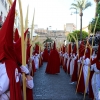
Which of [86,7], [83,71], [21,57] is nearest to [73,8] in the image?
[86,7]

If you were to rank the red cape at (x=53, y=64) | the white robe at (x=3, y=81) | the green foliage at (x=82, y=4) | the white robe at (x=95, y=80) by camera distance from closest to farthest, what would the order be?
the white robe at (x=3, y=81), the white robe at (x=95, y=80), the red cape at (x=53, y=64), the green foliage at (x=82, y=4)

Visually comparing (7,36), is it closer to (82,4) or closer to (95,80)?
(95,80)

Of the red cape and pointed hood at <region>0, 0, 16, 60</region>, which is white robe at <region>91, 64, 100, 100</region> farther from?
the red cape

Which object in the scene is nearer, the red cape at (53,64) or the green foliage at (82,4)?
the red cape at (53,64)

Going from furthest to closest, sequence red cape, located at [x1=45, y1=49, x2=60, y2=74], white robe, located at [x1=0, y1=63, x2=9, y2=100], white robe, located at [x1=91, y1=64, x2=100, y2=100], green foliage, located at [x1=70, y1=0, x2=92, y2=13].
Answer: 1. green foliage, located at [x1=70, y1=0, x2=92, y2=13]
2. red cape, located at [x1=45, y1=49, x2=60, y2=74]
3. white robe, located at [x1=91, y1=64, x2=100, y2=100]
4. white robe, located at [x1=0, y1=63, x2=9, y2=100]

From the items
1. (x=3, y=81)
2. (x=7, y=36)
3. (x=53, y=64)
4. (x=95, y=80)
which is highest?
(x=7, y=36)

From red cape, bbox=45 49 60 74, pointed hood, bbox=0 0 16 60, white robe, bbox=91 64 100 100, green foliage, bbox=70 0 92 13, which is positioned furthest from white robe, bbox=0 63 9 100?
green foliage, bbox=70 0 92 13

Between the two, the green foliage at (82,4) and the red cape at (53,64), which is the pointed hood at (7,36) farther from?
the green foliage at (82,4)

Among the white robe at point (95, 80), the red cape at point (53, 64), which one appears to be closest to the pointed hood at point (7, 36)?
the white robe at point (95, 80)

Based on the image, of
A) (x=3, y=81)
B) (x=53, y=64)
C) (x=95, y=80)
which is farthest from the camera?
(x=53, y=64)

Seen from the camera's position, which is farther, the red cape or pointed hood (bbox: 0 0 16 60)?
the red cape

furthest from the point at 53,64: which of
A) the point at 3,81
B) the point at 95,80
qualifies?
the point at 3,81

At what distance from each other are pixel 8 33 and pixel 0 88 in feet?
2.60

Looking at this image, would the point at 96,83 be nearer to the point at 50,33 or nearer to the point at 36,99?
the point at 36,99
